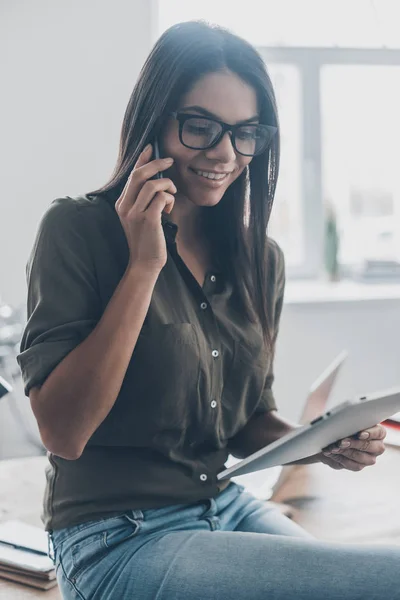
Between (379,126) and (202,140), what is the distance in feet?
8.48

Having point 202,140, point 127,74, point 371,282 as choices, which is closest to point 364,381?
point 371,282

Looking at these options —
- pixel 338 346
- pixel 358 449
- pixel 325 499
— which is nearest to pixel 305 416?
pixel 325 499

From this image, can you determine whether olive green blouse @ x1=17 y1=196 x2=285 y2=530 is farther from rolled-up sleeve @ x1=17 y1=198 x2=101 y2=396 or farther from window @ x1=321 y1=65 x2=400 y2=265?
window @ x1=321 y1=65 x2=400 y2=265

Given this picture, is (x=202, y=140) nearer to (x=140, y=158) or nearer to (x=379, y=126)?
(x=140, y=158)

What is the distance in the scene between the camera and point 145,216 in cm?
121

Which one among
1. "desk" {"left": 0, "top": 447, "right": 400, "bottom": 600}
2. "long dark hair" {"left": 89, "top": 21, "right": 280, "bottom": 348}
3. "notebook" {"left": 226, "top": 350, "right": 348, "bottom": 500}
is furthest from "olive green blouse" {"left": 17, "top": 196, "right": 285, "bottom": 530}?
"notebook" {"left": 226, "top": 350, "right": 348, "bottom": 500}

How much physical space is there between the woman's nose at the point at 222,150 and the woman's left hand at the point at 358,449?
51 centimetres

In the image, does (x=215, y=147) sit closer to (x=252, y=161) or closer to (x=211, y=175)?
(x=211, y=175)

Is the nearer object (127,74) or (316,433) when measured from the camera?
(316,433)

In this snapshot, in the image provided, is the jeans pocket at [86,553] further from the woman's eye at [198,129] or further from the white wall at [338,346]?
the white wall at [338,346]

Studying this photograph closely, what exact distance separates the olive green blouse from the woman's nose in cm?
19

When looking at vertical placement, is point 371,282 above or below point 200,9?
below

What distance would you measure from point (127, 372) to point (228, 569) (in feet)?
1.11

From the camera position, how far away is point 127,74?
3.13 meters
